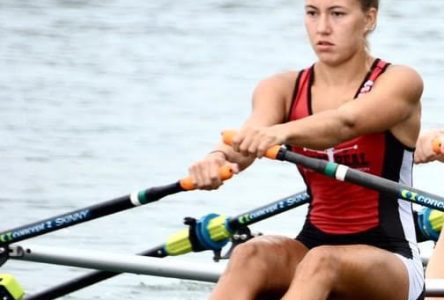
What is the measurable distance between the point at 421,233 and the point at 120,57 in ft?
27.0

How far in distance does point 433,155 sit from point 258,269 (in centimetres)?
137

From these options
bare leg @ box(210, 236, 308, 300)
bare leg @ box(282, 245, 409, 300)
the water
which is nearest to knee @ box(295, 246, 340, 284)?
bare leg @ box(282, 245, 409, 300)

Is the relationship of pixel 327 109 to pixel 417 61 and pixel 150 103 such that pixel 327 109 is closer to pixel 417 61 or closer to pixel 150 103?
pixel 150 103

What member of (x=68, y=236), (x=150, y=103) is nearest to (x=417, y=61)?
(x=150, y=103)

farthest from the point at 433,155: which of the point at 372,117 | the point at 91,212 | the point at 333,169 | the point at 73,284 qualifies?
the point at 73,284

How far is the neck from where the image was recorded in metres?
7.01

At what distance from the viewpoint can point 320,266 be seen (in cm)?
659

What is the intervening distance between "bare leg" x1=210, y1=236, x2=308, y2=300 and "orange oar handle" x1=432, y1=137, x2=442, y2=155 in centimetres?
111

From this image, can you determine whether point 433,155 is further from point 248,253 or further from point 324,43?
point 248,253

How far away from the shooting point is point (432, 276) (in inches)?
313

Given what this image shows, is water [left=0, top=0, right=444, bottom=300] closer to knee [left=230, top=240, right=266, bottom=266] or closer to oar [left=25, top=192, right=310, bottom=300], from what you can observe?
oar [left=25, top=192, right=310, bottom=300]

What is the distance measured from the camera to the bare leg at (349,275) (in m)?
Result: 6.56

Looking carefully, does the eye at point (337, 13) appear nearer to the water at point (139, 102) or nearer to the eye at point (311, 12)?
the eye at point (311, 12)

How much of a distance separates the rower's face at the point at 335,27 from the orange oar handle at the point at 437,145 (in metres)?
0.90
